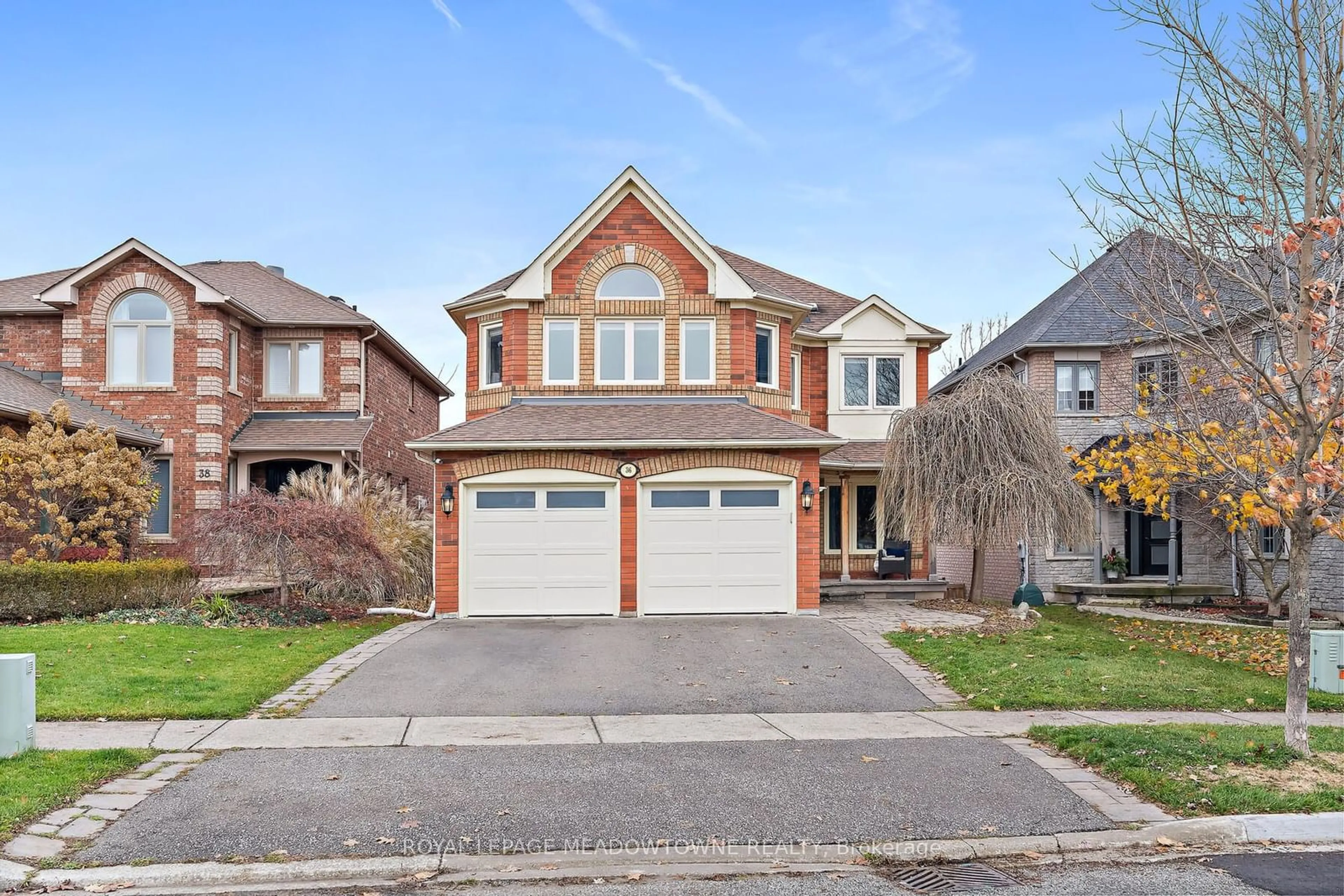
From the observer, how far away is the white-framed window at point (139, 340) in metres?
22.1

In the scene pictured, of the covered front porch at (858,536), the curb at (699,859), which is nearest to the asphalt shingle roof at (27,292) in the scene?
the covered front porch at (858,536)

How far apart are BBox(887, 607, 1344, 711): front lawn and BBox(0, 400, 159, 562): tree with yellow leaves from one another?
14033 mm

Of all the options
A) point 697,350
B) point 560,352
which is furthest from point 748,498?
point 560,352

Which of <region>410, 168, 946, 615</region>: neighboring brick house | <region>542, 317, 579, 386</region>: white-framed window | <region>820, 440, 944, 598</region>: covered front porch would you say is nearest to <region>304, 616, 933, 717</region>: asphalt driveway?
<region>410, 168, 946, 615</region>: neighboring brick house

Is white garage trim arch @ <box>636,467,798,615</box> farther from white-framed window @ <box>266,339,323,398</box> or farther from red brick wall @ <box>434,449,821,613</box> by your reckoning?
white-framed window @ <box>266,339,323,398</box>

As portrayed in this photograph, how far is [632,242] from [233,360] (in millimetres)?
10202

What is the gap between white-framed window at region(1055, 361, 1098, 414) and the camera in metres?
23.2

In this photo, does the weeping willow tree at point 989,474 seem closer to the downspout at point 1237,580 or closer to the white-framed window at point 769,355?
the white-framed window at point 769,355

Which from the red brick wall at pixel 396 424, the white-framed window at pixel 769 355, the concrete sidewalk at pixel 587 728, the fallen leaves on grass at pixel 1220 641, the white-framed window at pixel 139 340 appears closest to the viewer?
the concrete sidewalk at pixel 587 728

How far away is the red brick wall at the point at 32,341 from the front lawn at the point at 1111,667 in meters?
20.0

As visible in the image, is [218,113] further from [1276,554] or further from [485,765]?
[1276,554]

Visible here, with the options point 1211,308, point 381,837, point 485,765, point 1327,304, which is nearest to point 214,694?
→ point 485,765

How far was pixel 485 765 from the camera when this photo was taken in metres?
7.74

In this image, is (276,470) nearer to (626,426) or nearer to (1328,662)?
(626,426)
